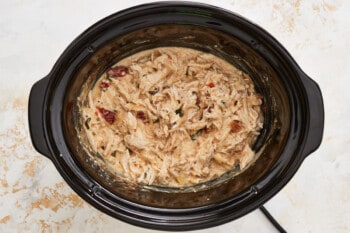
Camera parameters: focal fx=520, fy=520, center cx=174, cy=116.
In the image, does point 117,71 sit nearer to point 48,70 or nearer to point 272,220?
point 48,70

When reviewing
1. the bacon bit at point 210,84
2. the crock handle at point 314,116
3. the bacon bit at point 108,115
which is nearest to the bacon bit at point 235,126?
the bacon bit at point 210,84

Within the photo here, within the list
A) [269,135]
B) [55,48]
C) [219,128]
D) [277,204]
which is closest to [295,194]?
[277,204]

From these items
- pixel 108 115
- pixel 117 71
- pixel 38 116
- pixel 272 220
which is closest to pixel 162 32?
pixel 117 71

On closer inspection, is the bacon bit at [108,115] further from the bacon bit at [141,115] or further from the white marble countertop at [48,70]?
the white marble countertop at [48,70]

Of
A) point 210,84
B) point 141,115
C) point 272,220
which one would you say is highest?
point 210,84

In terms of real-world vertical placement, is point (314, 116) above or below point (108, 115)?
above

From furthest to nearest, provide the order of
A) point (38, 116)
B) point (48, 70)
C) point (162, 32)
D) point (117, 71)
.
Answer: point (48, 70) → point (117, 71) → point (162, 32) → point (38, 116)
